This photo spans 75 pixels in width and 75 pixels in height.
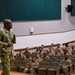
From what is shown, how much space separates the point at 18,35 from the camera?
7844 mm

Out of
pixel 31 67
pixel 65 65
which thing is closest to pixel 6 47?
pixel 31 67

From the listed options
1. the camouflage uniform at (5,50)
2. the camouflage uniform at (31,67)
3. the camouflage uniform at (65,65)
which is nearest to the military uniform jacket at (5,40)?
the camouflage uniform at (5,50)

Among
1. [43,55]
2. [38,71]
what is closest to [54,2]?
[43,55]

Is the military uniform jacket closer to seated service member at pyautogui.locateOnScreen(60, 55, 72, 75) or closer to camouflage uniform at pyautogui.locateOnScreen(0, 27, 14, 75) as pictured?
camouflage uniform at pyautogui.locateOnScreen(0, 27, 14, 75)

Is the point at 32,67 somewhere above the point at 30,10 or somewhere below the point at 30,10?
below

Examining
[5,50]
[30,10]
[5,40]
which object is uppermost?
[30,10]

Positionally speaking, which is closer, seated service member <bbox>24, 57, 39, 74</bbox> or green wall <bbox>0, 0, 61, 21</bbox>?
seated service member <bbox>24, 57, 39, 74</bbox>

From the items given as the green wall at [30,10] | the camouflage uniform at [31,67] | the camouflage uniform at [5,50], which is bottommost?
the camouflage uniform at [31,67]

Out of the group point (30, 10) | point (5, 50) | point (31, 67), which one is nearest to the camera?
point (5, 50)

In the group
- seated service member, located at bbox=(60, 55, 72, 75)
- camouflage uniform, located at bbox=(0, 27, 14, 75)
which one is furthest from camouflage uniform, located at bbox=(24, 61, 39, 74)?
camouflage uniform, located at bbox=(0, 27, 14, 75)

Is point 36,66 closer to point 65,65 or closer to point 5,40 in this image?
point 65,65

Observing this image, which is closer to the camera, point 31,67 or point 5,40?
point 5,40

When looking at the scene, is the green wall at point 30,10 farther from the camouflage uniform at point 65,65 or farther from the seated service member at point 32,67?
the camouflage uniform at point 65,65

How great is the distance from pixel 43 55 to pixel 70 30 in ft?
14.5
